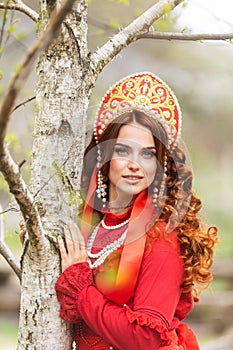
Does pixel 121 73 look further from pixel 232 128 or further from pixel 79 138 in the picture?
pixel 79 138

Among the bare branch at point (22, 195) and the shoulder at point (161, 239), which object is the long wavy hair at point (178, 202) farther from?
the bare branch at point (22, 195)

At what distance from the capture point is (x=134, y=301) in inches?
77.0

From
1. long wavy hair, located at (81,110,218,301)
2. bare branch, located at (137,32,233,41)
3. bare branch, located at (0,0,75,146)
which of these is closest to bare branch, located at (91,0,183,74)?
bare branch, located at (137,32,233,41)

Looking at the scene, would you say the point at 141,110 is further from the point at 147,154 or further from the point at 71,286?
the point at 71,286

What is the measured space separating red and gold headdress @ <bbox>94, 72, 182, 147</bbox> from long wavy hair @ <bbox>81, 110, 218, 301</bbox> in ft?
0.06

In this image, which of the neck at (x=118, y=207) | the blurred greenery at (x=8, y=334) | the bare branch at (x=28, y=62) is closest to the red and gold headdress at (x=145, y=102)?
the neck at (x=118, y=207)

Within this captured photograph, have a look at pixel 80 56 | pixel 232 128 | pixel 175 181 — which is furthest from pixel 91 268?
pixel 232 128

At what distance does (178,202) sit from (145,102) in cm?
31

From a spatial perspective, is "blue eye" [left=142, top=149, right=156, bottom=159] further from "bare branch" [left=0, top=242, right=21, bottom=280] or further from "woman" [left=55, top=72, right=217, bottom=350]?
"bare branch" [left=0, top=242, right=21, bottom=280]

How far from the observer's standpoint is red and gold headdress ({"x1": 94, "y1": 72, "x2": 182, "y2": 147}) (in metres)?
2.03

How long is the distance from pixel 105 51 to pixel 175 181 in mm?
435

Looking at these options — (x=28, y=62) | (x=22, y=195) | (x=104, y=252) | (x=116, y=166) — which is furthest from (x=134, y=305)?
(x=28, y=62)

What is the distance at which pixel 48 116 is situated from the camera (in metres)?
1.92

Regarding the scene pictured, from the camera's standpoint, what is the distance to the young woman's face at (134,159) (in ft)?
6.56
